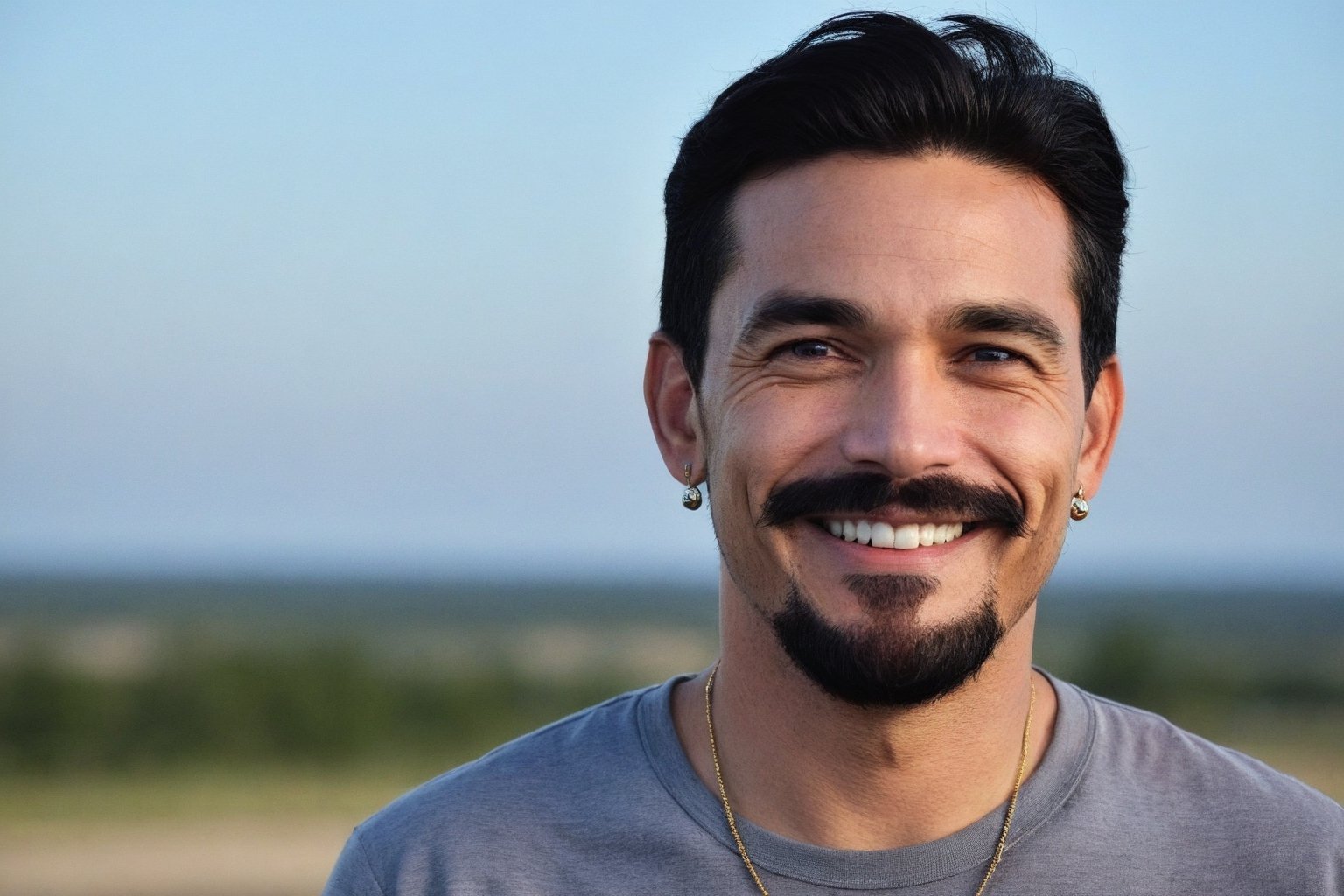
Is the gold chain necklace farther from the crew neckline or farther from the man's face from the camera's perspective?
the man's face

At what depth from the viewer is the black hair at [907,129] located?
271cm

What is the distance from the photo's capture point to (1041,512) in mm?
2594

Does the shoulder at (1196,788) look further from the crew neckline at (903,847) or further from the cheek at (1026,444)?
the cheek at (1026,444)

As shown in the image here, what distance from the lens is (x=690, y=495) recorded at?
9.74 feet

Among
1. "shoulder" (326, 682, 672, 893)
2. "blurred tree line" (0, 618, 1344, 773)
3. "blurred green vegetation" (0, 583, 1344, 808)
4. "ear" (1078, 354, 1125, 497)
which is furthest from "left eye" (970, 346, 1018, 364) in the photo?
"blurred tree line" (0, 618, 1344, 773)

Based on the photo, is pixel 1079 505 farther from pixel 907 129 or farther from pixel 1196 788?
pixel 907 129

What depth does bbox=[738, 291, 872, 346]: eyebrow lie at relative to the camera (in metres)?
2.58

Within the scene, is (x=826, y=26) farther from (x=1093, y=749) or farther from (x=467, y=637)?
(x=467, y=637)

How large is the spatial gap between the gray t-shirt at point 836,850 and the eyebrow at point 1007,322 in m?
0.77

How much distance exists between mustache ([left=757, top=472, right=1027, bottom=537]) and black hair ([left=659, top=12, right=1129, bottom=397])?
1.40 ft

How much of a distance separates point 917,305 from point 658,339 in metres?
0.71

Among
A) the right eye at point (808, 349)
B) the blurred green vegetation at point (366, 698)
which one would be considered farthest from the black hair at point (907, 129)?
the blurred green vegetation at point (366, 698)

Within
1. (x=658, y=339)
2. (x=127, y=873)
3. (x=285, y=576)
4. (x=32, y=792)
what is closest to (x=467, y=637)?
(x=32, y=792)

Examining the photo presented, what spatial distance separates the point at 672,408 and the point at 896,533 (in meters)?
0.70
